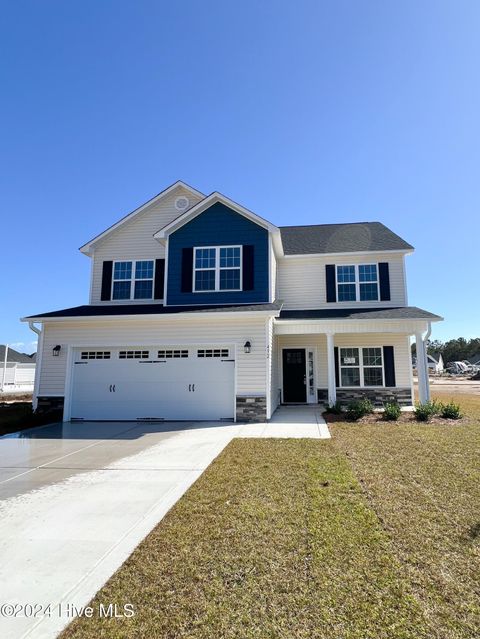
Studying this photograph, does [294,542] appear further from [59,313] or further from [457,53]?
[457,53]

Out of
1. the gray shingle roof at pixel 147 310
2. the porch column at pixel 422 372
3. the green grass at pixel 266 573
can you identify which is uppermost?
the gray shingle roof at pixel 147 310

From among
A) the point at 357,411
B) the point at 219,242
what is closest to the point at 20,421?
the point at 219,242

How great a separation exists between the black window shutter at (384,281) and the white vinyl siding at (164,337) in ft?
20.3

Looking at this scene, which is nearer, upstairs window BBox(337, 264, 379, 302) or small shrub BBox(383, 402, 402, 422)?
small shrub BBox(383, 402, 402, 422)

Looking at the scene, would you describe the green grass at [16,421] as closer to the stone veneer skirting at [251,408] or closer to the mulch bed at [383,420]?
the stone veneer skirting at [251,408]

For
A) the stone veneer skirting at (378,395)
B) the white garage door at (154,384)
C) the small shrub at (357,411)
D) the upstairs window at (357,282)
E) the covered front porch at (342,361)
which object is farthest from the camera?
the upstairs window at (357,282)

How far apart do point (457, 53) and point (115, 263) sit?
1320cm

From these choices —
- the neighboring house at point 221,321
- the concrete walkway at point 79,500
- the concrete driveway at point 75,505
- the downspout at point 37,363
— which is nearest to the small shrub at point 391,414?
the neighboring house at point 221,321

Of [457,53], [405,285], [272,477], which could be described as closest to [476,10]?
[457,53]

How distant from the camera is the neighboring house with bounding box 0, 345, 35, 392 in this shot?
97.4ft

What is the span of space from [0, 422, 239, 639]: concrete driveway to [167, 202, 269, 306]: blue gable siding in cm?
500

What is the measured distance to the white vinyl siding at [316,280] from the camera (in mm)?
14836

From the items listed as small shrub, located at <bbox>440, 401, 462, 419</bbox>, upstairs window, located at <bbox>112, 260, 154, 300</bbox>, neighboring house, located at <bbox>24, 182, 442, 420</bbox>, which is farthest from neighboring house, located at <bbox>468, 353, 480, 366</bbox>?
upstairs window, located at <bbox>112, 260, 154, 300</bbox>

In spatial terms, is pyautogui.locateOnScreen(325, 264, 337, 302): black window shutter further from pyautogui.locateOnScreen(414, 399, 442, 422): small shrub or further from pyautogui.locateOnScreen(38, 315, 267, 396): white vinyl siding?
pyautogui.locateOnScreen(414, 399, 442, 422): small shrub
